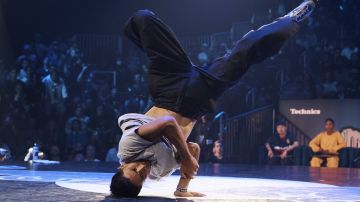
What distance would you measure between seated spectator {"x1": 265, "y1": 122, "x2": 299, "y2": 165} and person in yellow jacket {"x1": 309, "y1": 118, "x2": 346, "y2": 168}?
245 millimetres

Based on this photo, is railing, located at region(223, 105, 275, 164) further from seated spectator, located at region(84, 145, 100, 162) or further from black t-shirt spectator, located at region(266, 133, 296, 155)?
seated spectator, located at region(84, 145, 100, 162)

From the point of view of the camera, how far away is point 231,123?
6.37 meters

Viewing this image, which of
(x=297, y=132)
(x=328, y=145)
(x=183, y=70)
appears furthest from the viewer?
(x=297, y=132)

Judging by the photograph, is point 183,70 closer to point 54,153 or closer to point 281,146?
point 281,146

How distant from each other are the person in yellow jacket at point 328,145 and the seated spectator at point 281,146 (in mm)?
245

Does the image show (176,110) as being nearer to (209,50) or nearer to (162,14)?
(209,50)

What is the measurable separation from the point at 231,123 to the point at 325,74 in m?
1.39

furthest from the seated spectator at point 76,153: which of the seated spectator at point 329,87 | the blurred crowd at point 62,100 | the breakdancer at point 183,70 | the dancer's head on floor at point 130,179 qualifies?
the dancer's head on floor at point 130,179

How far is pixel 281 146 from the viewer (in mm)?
5691

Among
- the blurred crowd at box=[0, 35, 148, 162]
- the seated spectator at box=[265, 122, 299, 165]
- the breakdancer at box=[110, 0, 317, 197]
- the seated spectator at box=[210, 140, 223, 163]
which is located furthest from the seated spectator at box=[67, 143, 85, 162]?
the breakdancer at box=[110, 0, 317, 197]

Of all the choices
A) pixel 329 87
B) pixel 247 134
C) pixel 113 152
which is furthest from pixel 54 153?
pixel 329 87

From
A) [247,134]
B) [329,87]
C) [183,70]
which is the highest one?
[329,87]

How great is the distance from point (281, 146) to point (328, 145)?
0.55 meters

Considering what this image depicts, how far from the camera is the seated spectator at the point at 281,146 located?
5.63 metres
